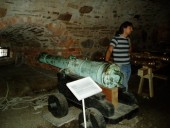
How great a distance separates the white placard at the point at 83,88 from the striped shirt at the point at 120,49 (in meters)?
1.38

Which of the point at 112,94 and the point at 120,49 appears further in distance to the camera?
the point at 120,49

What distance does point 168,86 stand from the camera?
18.8 ft

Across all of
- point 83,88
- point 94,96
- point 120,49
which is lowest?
Answer: point 94,96

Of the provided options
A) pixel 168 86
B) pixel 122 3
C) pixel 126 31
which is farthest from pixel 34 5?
pixel 168 86

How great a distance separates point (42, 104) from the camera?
457 centimetres

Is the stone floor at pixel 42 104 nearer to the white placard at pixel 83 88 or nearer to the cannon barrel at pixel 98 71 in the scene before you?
the cannon barrel at pixel 98 71

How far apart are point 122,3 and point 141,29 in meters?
2.06

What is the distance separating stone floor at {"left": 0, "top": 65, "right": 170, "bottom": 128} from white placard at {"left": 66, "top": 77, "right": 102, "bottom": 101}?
3.28ft

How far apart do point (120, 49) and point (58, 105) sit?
5.33ft

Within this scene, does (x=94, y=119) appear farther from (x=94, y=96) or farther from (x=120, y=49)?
(x=120, y=49)

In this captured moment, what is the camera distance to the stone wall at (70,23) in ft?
14.8

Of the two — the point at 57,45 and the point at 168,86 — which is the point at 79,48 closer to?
the point at 57,45

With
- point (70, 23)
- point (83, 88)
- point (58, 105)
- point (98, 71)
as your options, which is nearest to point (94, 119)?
point (83, 88)

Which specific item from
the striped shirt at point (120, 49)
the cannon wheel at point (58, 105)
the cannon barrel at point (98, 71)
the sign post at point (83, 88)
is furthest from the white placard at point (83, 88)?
the striped shirt at point (120, 49)
